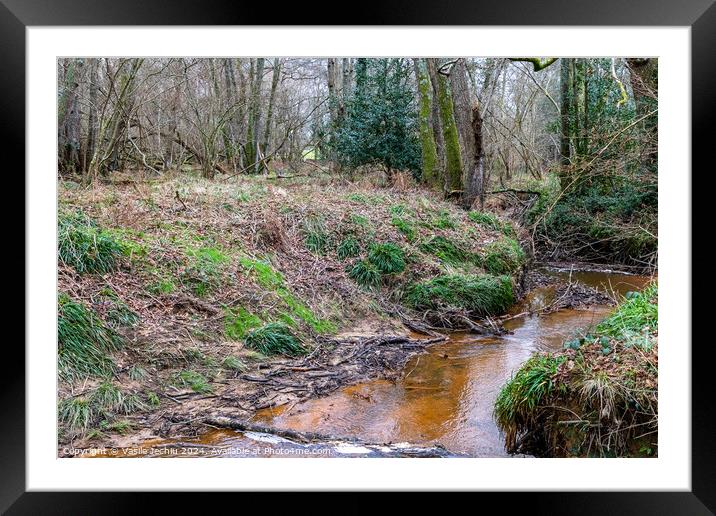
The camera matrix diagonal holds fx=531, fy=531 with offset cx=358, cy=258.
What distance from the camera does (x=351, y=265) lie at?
23.9 feet

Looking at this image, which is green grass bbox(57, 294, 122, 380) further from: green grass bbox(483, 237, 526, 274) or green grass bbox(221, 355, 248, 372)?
green grass bbox(483, 237, 526, 274)

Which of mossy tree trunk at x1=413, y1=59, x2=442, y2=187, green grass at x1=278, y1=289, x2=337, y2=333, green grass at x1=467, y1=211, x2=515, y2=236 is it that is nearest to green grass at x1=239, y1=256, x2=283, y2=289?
green grass at x1=278, y1=289, x2=337, y2=333

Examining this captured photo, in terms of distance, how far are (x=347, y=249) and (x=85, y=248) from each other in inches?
136

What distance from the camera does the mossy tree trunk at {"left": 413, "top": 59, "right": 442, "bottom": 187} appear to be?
37.2 feet

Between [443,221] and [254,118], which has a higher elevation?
[254,118]

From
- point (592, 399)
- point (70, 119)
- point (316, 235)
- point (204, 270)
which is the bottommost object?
point (592, 399)

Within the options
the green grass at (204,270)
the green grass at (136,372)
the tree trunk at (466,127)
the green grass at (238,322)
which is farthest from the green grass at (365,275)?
the tree trunk at (466,127)

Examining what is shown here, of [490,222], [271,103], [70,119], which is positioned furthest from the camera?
[271,103]

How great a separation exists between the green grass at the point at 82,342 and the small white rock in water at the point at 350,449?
1.99 meters

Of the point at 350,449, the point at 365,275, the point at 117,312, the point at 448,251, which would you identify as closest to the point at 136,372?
the point at 117,312
